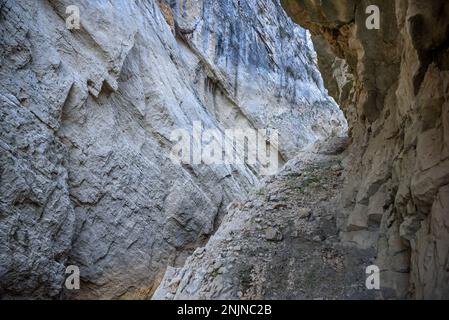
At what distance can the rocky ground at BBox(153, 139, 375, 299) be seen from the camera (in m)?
6.39

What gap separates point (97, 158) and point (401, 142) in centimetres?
998

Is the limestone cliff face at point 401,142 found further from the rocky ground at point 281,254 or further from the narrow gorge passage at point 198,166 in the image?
the rocky ground at point 281,254

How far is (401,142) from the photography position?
6543 mm

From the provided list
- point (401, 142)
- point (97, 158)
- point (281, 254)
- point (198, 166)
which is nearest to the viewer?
point (401, 142)

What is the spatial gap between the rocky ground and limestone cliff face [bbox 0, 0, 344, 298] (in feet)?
16.6

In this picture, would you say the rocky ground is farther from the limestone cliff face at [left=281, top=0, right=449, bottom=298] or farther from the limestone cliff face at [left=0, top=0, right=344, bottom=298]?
the limestone cliff face at [left=0, top=0, right=344, bottom=298]

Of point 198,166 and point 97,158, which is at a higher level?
point 198,166

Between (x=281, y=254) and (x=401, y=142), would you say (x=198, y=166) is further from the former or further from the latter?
(x=401, y=142)

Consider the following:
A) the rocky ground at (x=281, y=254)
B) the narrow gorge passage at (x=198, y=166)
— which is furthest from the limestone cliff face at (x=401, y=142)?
the rocky ground at (x=281, y=254)

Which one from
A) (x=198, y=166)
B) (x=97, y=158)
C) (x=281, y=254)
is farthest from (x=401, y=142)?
(x=198, y=166)

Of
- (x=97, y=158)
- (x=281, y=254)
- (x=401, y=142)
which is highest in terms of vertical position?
(x=97, y=158)

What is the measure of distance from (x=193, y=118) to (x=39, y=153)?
801 centimetres

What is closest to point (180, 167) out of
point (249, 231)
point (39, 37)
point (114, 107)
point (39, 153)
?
point (114, 107)

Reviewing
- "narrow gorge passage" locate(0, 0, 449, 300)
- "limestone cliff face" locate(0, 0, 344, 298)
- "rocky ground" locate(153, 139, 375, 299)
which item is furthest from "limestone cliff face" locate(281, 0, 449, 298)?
"limestone cliff face" locate(0, 0, 344, 298)
